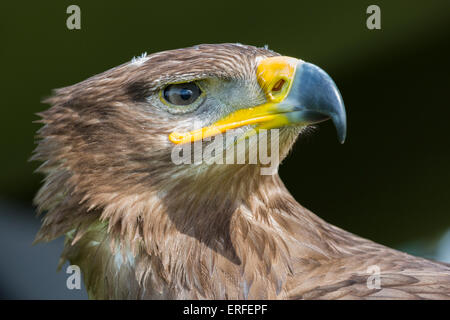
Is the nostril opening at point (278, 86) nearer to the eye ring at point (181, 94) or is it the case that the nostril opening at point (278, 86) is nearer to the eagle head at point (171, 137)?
the eagle head at point (171, 137)

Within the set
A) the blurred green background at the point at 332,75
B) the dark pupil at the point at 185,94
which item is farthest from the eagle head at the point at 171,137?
the blurred green background at the point at 332,75

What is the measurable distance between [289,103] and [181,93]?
0.41m

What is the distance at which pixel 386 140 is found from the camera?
529 centimetres

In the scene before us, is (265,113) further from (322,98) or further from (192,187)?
(192,187)

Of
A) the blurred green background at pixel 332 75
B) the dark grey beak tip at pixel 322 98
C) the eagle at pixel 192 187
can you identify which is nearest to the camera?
the dark grey beak tip at pixel 322 98

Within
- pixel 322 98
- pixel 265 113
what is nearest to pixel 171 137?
pixel 265 113

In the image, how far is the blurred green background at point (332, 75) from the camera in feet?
13.1

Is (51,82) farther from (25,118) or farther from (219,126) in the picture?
(219,126)

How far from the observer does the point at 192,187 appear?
7.64 feet

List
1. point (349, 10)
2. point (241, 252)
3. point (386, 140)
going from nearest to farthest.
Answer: point (241, 252) → point (349, 10) → point (386, 140)

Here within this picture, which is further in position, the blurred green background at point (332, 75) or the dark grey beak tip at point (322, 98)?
the blurred green background at point (332, 75)

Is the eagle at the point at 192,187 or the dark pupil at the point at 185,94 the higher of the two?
the dark pupil at the point at 185,94
